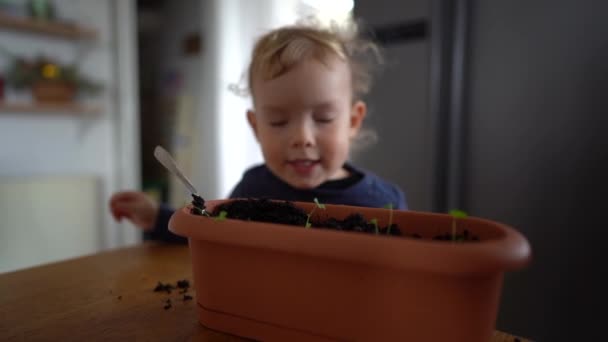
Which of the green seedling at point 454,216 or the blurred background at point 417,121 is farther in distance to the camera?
the blurred background at point 417,121

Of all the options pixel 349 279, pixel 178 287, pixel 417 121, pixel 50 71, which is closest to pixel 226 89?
pixel 50 71

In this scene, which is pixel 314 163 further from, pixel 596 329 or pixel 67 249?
pixel 67 249

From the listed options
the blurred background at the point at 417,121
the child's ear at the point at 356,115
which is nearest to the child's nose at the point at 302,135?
the child's ear at the point at 356,115

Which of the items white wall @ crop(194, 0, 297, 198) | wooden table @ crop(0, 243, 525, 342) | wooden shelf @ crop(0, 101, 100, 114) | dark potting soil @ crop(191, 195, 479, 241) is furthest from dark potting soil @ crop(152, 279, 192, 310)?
wooden shelf @ crop(0, 101, 100, 114)

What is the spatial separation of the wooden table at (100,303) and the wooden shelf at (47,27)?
79.9 inches

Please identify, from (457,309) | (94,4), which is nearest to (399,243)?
(457,309)

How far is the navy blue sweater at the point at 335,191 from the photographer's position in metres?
1.01

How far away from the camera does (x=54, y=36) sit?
2.45 metres

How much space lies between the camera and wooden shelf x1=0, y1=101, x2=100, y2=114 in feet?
7.16

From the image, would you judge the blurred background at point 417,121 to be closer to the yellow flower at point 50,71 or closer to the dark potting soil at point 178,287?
the yellow flower at point 50,71

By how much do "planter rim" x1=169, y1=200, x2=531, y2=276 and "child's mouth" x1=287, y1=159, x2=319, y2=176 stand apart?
1.55 feet

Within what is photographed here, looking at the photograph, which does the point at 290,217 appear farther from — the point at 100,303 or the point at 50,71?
the point at 50,71

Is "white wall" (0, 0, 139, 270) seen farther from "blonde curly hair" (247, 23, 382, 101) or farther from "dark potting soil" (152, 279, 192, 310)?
"dark potting soil" (152, 279, 192, 310)

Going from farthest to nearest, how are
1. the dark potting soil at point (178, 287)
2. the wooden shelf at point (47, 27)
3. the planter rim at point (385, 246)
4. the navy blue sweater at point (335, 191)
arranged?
the wooden shelf at point (47, 27) < the navy blue sweater at point (335, 191) < the dark potting soil at point (178, 287) < the planter rim at point (385, 246)
